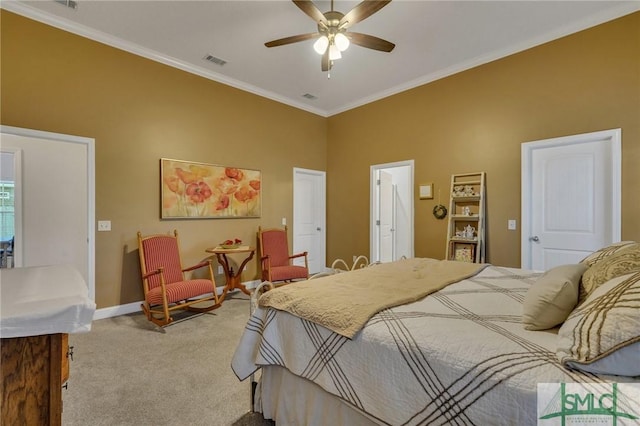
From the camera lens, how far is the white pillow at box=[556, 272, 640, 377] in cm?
80

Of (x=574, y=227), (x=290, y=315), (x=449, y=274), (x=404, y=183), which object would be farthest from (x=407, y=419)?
(x=404, y=183)

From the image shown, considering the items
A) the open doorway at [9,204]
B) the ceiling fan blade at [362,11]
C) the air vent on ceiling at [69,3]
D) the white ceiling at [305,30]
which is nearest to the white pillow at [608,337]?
the ceiling fan blade at [362,11]

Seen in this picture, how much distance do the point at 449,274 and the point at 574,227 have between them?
87.1 inches

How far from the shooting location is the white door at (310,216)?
5.47 meters

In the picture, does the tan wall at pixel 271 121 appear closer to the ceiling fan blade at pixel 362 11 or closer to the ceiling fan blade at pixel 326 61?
the ceiling fan blade at pixel 326 61

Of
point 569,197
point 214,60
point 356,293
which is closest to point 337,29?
point 214,60

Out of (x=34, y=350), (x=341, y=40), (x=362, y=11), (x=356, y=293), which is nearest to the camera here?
(x=34, y=350)

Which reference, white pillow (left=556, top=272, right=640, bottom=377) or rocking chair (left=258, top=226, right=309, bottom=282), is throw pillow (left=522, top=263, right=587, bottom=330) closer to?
white pillow (left=556, top=272, right=640, bottom=377)

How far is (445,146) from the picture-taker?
14.0 feet

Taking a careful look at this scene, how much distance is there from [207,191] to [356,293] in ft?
10.8

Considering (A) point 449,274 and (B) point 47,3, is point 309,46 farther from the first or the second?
(A) point 449,274

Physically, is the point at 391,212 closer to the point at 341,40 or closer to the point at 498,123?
the point at 498,123

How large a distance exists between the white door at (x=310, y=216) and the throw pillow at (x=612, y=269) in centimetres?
441

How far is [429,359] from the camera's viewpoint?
104cm
